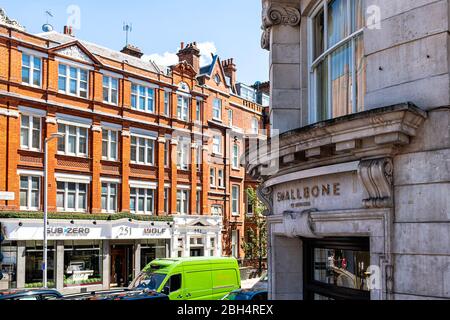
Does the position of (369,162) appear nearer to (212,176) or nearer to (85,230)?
(85,230)

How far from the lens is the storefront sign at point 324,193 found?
22.5 ft

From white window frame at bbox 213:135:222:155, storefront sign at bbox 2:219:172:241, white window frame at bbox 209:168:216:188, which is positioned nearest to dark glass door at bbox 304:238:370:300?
storefront sign at bbox 2:219:172:241

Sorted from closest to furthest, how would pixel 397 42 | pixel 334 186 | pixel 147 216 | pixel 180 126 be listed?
pixel 397 42, pixel 334 186, pixel 147 216, pixel 180 126

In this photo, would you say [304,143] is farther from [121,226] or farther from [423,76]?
[121,226]

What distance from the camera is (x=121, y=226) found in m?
33.3

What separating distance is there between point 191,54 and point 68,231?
18688 mm

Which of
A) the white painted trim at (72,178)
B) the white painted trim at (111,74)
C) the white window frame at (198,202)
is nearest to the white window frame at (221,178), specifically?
the white window frame at (198,202)

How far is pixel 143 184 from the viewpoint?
35719mm

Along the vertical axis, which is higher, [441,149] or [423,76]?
[423,76]

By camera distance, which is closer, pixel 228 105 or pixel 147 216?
pixel 147 216

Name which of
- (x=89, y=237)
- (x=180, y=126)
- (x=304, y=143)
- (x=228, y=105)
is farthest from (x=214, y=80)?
(x=304, y=143)

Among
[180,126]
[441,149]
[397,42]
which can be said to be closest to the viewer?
[441,149]

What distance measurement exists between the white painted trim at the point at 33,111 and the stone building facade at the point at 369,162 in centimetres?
2385
